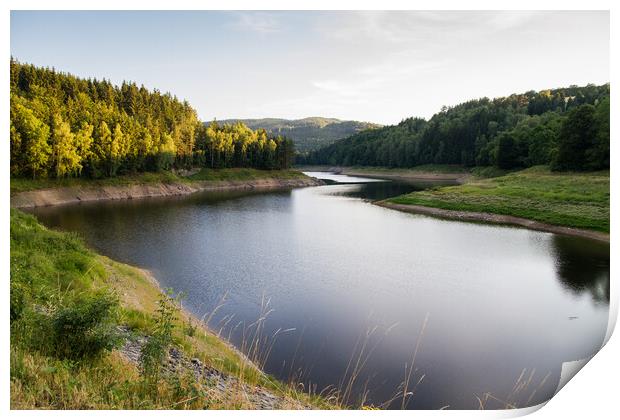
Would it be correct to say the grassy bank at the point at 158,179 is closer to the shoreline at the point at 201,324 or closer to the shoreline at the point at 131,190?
the shoreline at the point at 131,190

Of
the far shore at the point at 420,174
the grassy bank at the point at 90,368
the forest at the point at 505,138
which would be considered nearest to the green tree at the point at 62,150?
the grassy bank at the point at 90,368

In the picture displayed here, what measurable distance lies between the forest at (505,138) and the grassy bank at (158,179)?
A: 3666 cm

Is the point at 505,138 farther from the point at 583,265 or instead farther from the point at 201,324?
the point at 201,324

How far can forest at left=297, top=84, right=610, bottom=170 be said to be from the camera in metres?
43.1

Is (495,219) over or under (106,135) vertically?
under

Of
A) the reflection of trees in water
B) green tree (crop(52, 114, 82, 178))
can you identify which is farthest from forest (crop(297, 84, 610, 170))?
green tree (crop(52, 114, 82, 178))

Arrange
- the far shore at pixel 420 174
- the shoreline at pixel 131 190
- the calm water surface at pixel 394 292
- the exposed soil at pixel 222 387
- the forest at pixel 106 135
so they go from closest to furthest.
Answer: the exposed soil at pixel 222 387
the calm water surface at pixel 394 292
the shoreline at pixel 131 190
the forest at pixel 106 135
the far shore at pixel 420 174

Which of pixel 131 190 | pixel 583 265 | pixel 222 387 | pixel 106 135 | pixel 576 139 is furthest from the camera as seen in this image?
pixel 131 190

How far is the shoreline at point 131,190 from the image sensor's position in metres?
44.3

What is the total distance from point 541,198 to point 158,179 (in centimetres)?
5060

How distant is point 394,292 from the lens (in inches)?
713

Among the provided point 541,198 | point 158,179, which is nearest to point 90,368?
point 541,198
